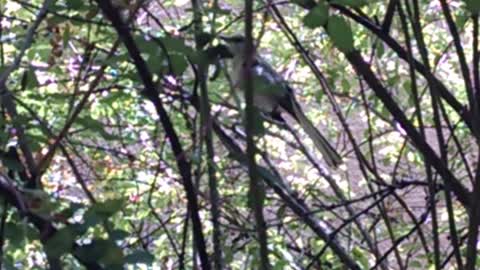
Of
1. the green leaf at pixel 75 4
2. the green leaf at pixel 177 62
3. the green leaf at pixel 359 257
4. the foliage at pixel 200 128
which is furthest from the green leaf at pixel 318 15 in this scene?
the green leaf at pixel 359 257

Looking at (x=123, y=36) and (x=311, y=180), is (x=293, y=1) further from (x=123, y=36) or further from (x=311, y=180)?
(x=311, y=180)

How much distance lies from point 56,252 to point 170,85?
59 centimetres

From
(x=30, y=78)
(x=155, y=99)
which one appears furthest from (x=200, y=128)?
(x=30, y=78)

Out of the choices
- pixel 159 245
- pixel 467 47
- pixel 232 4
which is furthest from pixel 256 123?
pixel 467 47

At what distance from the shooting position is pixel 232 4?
185cm

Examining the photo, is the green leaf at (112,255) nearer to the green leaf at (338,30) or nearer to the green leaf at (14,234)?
the green leaf at (14,234)

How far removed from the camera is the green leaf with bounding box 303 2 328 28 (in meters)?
1.19

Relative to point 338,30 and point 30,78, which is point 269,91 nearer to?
point 338,30

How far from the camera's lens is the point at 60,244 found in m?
0.99

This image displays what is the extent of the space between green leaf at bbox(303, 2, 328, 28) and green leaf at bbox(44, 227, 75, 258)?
40 cm

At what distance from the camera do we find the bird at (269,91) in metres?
1.16

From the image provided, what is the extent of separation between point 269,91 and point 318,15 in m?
0.11

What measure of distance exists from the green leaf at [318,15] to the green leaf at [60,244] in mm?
398

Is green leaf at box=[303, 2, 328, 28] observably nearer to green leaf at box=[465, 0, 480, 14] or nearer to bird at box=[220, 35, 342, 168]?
bird at box=[220, 35, 342, 168]
